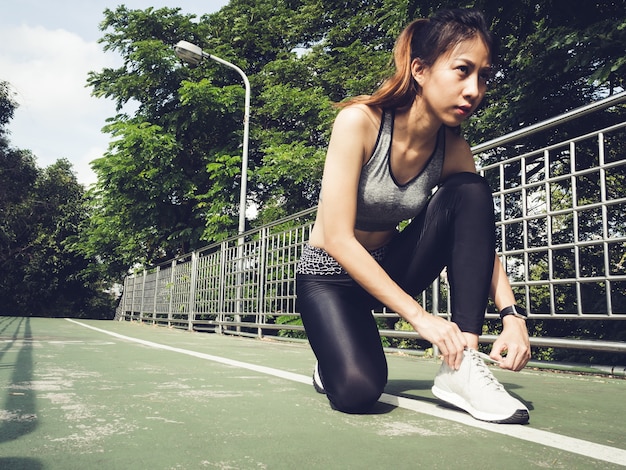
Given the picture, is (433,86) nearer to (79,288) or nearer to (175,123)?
(175,123)

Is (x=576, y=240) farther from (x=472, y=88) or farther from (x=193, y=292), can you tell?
(x=193, y=292)

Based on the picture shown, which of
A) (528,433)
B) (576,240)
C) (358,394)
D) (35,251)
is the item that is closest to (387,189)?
(358,394)

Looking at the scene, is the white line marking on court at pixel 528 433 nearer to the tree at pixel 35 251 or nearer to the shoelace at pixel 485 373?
the shoelace at pixel 485 373

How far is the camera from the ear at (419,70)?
6.42 ft

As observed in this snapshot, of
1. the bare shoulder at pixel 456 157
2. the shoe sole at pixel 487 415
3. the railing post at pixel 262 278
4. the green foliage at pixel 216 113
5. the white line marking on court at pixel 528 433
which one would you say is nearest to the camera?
the white line marking on court at pixel 528 433

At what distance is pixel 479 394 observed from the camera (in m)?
1.70

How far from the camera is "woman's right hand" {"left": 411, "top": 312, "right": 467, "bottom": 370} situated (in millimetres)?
1636

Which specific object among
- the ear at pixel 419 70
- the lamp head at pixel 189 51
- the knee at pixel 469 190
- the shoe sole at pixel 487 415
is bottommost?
the shoe sole at pixel 487 415

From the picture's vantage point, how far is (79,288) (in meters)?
33.6

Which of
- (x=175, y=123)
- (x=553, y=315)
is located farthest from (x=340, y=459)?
(x=175, y=123)

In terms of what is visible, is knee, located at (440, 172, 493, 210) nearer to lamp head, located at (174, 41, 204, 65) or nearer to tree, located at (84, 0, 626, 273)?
lamp head, located at (174, 41, 204, 65)

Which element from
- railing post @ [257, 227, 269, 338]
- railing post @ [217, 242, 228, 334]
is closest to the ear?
railing post @ [257, 227, 269, 338]

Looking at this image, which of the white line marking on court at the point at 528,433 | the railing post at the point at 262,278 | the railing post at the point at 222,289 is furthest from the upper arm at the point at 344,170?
the railing post at the point at 222,289

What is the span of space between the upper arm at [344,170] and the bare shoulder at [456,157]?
456mm
